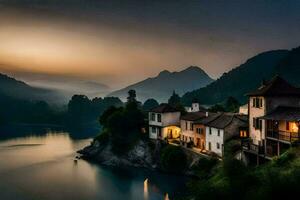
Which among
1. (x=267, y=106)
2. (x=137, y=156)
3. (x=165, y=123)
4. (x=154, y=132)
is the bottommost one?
(x=137, y=156)

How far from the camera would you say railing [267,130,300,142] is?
4362 centimetres

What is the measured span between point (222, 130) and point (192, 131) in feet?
38.5

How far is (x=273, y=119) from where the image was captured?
46812mm

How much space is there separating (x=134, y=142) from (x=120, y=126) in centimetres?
532

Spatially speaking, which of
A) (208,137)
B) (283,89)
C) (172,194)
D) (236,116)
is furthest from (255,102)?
(172,194)

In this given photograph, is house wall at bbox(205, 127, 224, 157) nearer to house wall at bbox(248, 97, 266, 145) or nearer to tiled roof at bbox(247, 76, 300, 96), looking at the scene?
house wall at bbox(248, 97, 266, 145)

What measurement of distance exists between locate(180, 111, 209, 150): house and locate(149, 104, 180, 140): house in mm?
2703

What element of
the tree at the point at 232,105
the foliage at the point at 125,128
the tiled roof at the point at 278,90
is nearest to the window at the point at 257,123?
the tiled roof at the point at 278,90

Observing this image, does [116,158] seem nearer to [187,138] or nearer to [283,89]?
[187,138]

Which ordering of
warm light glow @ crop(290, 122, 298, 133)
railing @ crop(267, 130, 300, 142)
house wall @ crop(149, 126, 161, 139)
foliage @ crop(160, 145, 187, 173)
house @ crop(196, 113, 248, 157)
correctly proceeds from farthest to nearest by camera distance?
house wall @ crop(149, 126, 161, 139), foliage @ crop(160, 145, 187, 173), house @ crop(196, 113, 248, 157), warm light glow @ crop(290, 122, 298, 133), railing @ crop(267, 130, 300, 142)

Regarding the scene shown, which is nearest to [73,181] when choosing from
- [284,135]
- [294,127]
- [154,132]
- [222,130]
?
[154,132]

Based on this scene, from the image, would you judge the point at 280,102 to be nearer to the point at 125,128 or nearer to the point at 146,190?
the point at 146,190

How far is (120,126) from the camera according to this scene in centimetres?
8300

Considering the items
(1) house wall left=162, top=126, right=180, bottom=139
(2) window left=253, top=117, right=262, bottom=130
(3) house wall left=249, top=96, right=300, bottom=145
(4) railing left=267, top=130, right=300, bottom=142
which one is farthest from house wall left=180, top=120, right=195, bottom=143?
(4) railing left=267, top=130, right=300, bottom=142
